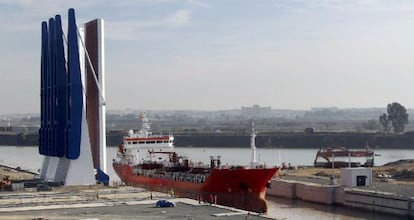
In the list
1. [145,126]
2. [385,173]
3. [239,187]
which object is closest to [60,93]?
[239,187]

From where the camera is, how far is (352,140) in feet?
453

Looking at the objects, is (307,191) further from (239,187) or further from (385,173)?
(385,173)

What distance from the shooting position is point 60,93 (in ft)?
160

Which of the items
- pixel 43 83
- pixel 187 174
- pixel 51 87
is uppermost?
pixel 43 83

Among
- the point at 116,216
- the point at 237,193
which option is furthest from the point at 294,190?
the point at 116,216

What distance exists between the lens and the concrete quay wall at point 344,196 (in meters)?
40.8

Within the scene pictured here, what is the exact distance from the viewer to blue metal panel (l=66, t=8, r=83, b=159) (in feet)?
148

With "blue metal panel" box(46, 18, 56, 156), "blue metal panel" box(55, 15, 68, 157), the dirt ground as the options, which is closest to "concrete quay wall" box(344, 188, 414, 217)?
the dirt ground

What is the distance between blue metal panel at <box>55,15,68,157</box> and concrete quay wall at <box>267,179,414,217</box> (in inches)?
645

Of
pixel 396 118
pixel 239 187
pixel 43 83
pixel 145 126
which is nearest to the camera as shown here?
pixel 239 187

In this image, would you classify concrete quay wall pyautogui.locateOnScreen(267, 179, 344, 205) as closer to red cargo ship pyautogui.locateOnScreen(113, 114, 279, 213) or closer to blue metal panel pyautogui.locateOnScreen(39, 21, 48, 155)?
red cargo ship pyautogui.locateOnScreen(113, 114, 279, 213)

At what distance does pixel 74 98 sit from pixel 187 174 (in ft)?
29.0

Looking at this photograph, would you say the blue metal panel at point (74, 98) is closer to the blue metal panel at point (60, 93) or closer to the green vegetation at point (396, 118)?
the blue metal panel at point (60, 93)

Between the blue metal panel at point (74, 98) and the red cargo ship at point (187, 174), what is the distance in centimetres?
654
